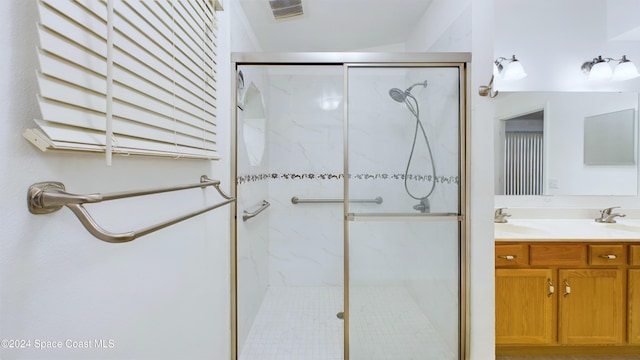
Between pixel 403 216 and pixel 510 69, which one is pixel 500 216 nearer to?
pixel 403 216

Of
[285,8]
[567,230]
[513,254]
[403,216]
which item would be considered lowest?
[513,254]

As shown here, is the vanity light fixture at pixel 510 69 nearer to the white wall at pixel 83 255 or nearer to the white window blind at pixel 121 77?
the white window blind at pixel 121 77

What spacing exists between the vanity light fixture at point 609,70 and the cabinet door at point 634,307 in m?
1.48

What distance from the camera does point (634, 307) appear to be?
5.85 feet

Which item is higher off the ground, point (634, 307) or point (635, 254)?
point (635, 254)

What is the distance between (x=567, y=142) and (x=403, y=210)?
167 cm

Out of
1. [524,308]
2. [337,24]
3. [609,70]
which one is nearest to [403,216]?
→ [524,308]

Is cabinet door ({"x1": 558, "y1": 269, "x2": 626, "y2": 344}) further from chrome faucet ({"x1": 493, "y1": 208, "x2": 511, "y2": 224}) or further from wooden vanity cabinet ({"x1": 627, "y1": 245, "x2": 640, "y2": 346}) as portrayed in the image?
chrome faucet ({"x1": 493, "y1": 208, "x2": 511, "y2": 224})

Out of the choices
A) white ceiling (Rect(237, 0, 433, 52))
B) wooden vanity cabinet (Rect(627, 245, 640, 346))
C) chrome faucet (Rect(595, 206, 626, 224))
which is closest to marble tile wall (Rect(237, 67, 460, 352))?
white ceiling (Rect(237, 0, 433, 52))

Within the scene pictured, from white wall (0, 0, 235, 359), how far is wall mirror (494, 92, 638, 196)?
92.0 inches

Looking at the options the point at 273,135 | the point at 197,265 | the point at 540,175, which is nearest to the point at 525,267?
the point at 540,175

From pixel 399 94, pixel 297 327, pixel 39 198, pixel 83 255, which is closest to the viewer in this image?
pixel 39 198

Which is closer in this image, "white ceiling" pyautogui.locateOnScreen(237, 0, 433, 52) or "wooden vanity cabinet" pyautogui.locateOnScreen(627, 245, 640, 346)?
"wooden vanity cabinet" pyautogui.locateOnScreen(627, 245, 640, 346)

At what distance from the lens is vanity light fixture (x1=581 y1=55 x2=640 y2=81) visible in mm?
2229
